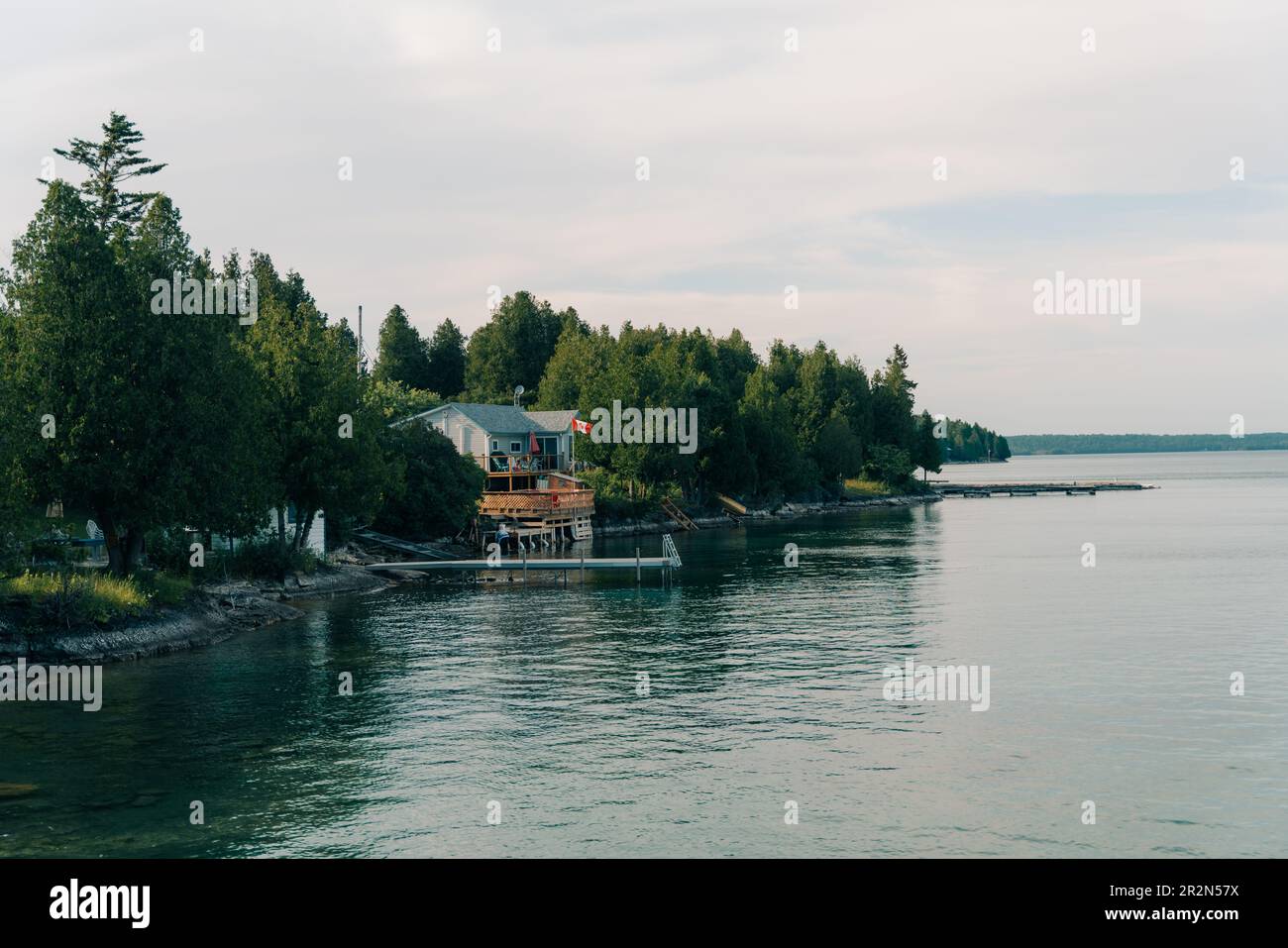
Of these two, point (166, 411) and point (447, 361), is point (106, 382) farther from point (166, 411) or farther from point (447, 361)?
point (447, 361)

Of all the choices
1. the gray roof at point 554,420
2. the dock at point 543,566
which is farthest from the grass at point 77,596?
the gray roof at point 554,420

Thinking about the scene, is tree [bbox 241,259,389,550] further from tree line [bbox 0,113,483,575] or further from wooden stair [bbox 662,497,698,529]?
wooden stair [bbox 662,497,698,529]

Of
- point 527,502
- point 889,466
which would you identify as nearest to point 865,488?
point 889,466

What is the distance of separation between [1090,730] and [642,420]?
10087 cm

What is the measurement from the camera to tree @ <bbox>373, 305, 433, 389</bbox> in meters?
181

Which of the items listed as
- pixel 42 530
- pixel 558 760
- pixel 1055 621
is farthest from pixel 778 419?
pixel 558 760

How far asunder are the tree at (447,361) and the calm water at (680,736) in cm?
13263

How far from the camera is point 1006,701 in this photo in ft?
121

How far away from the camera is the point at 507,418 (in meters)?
117

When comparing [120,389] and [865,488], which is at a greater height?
[120,389]

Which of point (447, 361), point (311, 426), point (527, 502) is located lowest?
point (527, 502)

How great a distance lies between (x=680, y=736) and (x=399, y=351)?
519 ft

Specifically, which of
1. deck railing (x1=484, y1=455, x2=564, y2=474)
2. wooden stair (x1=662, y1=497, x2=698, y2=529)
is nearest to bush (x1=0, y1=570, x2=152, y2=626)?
deck railing (x1=484, y1=455, x2=564, y2=474)

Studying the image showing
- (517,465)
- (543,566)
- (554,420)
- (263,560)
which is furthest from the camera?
(554,420)
